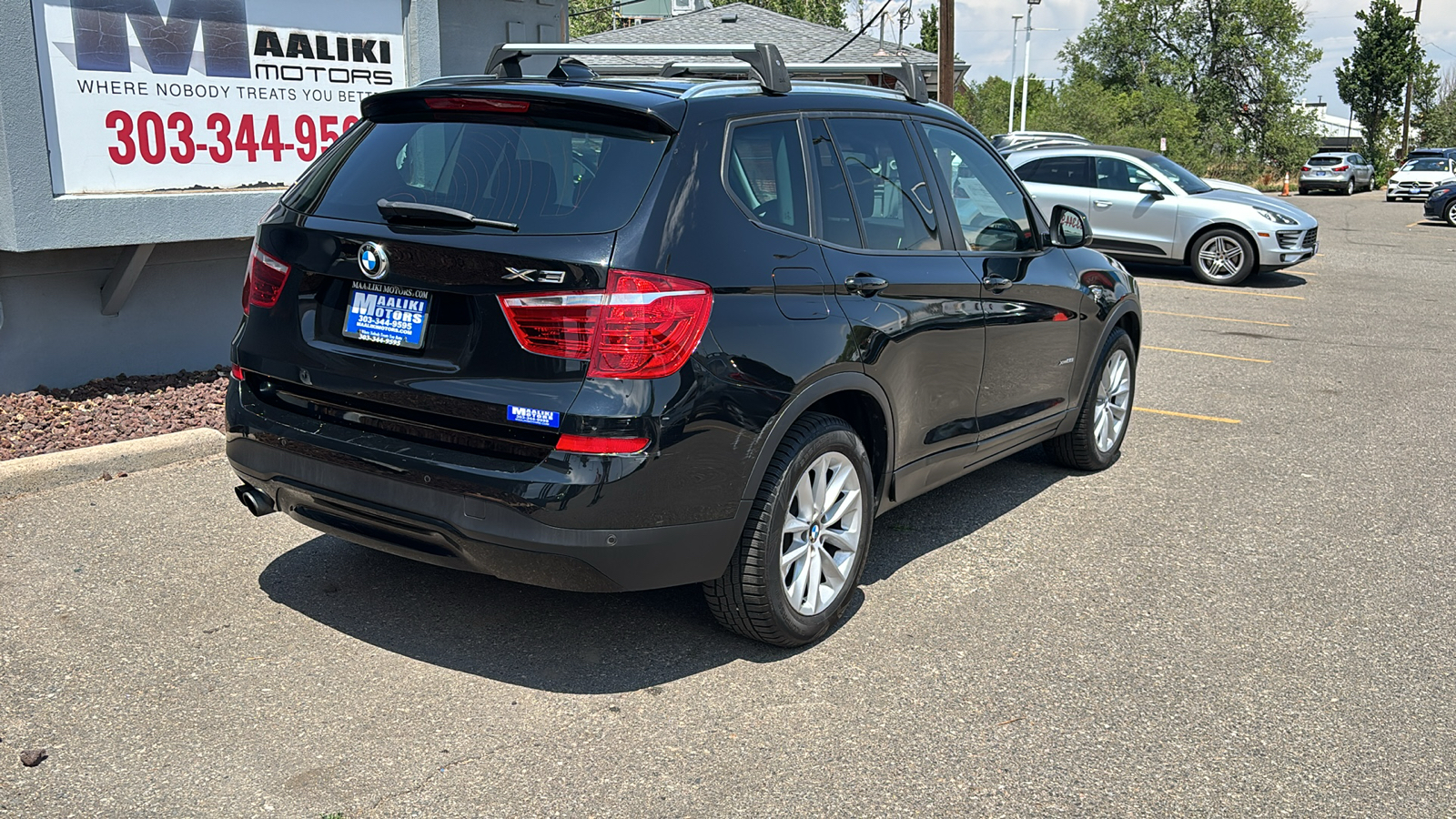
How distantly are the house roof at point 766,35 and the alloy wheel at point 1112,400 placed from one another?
1988cm

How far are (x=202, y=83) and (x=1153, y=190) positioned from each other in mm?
12698

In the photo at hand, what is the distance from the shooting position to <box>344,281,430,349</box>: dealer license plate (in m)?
3.66

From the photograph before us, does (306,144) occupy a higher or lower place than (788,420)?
higher

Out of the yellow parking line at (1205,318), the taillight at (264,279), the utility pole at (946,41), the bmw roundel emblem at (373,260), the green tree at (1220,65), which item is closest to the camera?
the bmw roundel emblem at (373,260)

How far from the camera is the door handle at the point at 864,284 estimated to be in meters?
4.23

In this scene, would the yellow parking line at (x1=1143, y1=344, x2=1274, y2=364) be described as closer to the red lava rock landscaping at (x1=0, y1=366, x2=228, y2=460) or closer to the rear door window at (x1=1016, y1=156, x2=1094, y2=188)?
the rear door window at (x1=1016, y1=156, x2=1094, y2=188)

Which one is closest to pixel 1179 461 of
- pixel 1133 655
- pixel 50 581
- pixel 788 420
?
pixel 1133 655

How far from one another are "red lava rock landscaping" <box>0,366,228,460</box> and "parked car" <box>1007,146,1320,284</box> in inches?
478

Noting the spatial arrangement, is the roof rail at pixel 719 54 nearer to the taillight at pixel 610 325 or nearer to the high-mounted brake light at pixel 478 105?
the high-mounted brake light at pixel 478 105

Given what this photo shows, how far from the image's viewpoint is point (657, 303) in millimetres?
3498

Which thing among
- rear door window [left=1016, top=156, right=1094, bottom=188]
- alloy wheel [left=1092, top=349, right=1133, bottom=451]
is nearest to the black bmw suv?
alloy wheel [left=1092, top=349, right=1133, bottom=451]

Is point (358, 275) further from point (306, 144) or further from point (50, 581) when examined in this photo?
point (306, 144)

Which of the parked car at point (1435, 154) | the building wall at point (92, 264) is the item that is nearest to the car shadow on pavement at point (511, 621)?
the building wall at point (92, 264)

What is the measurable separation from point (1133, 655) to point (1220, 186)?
15.0m
